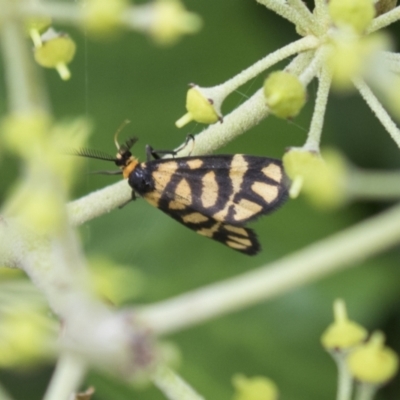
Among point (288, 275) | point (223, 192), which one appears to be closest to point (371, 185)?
point (288, 275)

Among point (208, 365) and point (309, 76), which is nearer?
point (309, 76)

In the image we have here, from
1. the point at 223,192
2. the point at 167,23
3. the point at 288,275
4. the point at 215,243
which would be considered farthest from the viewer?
the point at 215,243

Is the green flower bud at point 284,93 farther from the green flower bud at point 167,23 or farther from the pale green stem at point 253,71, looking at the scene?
the green flower bud at point 167,23

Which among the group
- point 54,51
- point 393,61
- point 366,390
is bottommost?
point 366,390

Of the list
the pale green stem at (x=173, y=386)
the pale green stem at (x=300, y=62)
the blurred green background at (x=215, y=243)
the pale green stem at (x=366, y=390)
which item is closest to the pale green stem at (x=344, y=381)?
the pale green stem at (x=366, y=390)

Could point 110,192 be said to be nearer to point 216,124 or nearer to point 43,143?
point 216,124

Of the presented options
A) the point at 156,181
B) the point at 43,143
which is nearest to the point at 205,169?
the point at 156,181

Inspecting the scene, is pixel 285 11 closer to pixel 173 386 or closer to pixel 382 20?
pixel 382 20
